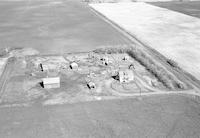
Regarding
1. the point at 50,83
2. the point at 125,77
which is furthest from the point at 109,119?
the point at 50,83

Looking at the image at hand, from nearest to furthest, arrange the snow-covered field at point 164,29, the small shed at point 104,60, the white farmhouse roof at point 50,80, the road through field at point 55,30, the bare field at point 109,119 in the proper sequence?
the bare field at point 109,119
the white farmhouse roof at point 50,80
the small shed at point 104,60
the snow-covered field at point 164,29
the road through field at point 55,30

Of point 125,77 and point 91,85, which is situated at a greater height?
point 125,77

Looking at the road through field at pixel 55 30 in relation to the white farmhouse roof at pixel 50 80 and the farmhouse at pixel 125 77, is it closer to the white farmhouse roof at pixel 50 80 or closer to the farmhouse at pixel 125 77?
the white farmhouse roof at pixel 50 80

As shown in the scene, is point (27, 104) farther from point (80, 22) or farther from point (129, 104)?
point (80, 22)

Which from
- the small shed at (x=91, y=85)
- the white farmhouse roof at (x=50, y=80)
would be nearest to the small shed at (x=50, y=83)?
the white farmhouse roof at (x=50, y=80)

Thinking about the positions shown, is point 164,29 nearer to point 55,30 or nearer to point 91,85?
point 55,30

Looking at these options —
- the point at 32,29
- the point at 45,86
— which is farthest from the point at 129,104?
the point at 32,29
